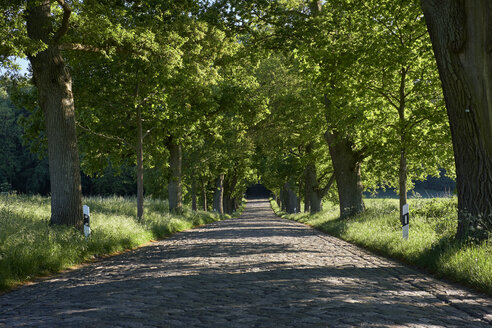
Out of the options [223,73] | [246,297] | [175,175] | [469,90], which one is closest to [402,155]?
[469,90]

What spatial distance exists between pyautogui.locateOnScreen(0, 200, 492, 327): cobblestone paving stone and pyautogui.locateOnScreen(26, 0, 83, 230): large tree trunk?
2.86 m

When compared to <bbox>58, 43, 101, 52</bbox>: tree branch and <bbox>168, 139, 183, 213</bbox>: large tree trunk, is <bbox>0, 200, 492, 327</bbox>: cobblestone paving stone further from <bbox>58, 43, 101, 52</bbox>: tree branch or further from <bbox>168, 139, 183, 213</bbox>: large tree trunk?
<bbox>168, 139, 183, 213</bbox>: large tree trunk

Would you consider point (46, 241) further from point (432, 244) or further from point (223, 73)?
point (223, 73)

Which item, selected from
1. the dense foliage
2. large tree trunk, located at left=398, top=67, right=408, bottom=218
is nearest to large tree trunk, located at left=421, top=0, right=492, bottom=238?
the dense foliage

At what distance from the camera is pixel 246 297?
543 centimetres

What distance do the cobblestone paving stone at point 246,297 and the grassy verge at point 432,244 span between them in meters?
0.38

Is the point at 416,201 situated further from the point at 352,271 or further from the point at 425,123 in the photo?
the point at 352,271

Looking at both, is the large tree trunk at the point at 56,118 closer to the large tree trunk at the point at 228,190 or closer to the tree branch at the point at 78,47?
the tree branch at the point at 78,47

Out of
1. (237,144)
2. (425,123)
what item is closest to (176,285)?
(425,123)

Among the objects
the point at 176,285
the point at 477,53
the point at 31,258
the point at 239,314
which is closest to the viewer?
the point at 239,314

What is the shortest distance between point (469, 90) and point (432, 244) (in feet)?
10.3

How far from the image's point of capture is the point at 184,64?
14.6 meters

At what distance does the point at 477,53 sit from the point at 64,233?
9.17 meters

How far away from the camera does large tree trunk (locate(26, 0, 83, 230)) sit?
11.1m
